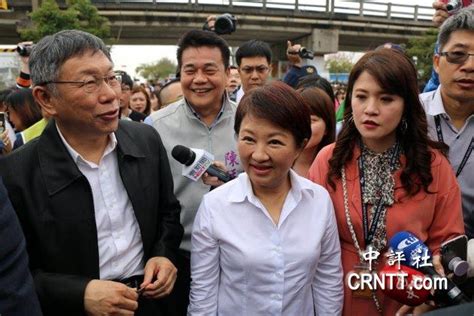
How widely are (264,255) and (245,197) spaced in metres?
0.26

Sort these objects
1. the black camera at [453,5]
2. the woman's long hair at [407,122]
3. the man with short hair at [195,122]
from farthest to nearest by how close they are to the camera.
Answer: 1. the black camera at [453,5]
2. the man with short hair at [195,122]
3. the woman's long hair at [407,122]

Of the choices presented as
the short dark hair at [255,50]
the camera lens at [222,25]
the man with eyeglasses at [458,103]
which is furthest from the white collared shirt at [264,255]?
the short dark hair at [255,50]

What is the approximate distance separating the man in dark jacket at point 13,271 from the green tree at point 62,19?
50.5 feet

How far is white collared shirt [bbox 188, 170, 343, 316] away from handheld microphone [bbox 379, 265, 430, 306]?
0.35m

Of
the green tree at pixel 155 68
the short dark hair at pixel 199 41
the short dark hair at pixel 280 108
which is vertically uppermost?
the short dark hair at pixel 199 41

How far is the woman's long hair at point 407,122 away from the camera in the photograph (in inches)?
70.9

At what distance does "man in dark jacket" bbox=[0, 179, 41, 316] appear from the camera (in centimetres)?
124

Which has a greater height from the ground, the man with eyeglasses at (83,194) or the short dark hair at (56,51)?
the short dark hair at (56,51)

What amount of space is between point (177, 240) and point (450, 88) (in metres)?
1.61

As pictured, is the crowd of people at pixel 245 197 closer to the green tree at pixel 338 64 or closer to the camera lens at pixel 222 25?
the camera lens at pixel 222 25

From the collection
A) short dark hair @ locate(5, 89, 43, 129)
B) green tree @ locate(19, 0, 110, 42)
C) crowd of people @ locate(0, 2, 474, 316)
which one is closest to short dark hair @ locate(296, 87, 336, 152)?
crowd of people @ locate(0, 2, 474, 316)

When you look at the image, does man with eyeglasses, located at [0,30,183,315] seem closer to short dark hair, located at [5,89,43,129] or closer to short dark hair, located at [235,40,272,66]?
short dark hair, located at [235,40,272,66]

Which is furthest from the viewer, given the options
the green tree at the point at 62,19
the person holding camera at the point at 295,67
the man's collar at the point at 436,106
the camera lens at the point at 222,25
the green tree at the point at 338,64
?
the green tree at the point at 338,64

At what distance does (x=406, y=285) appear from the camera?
1479 mm
